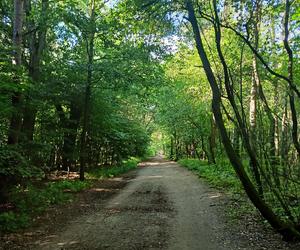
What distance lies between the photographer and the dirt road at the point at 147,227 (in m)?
6.54

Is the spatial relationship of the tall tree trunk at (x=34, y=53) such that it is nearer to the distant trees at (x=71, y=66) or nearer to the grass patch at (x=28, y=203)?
the distant trees at (x=71, y=66)

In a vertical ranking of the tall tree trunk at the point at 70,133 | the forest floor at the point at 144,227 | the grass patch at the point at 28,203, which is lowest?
the forest floor at the point at 144,227

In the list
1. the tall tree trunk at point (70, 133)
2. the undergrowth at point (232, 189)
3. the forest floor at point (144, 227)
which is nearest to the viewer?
the forest floor at point (144, 227)

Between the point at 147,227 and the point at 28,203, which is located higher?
the point at 28,203

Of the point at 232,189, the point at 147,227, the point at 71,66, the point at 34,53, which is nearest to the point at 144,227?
the point at 147,227

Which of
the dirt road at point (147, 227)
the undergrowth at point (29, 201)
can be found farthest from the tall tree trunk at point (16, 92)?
the dirt road at point (147, 227)

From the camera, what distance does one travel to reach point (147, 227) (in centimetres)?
778

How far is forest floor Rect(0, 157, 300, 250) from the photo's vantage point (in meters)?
6.52

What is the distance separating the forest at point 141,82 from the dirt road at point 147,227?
1363 millimetres

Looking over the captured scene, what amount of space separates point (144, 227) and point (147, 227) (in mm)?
73

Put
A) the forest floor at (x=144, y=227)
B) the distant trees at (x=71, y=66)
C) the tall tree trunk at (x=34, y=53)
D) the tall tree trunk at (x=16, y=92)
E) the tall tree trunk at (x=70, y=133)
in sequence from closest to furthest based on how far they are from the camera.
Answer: the forest floor at (x=144, y=227) → the tall tree trunk at (x=16, y=92) → the distant trees at (x=71, y=66) → the tall tree trunk at (x=34, y=53) → the tall tree trunk at (x=70, y=133)

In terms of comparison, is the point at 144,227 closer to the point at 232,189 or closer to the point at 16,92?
the point at 16,92

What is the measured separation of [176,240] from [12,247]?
331cm

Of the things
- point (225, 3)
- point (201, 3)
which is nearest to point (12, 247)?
point (201, 3)
